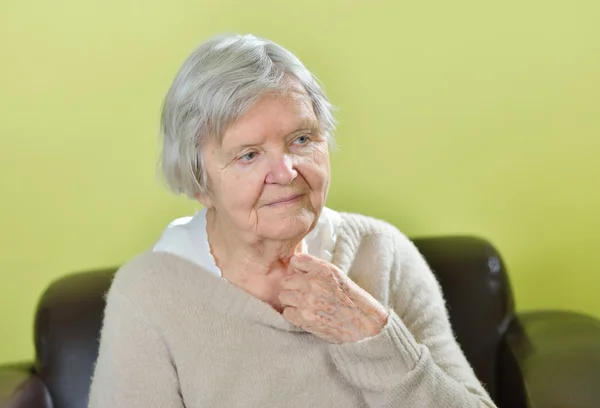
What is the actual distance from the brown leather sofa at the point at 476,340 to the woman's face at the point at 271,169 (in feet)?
1.55

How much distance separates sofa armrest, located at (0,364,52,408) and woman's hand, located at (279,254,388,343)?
0.57m

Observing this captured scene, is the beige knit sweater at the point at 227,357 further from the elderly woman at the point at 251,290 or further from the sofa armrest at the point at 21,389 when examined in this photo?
the sofa armrest at the point at 21,389

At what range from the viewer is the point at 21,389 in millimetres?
1568

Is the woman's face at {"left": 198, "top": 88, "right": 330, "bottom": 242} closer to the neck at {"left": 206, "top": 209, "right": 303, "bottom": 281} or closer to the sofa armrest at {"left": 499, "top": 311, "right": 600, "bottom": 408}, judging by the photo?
the neck at {"left": 206, "top": 209, "right": 303, "bottom": 281}

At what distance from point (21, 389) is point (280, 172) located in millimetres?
723

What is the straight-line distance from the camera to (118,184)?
1833 mm

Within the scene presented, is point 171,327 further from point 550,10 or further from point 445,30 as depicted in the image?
point 550,10

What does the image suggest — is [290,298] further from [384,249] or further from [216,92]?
[216,92]

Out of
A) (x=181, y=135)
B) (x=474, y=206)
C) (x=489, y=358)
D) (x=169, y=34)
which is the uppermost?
(x=169, y=34)

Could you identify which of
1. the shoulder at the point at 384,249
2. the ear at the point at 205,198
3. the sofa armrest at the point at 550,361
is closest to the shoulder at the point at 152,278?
the ear at the point at 205,198

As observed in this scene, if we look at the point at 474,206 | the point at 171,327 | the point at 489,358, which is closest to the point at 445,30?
the point at 474,206

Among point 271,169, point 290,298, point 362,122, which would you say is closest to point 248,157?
point 271,169

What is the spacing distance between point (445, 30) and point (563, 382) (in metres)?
0.87

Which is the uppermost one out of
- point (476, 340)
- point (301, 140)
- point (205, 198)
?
point (301, 140)
